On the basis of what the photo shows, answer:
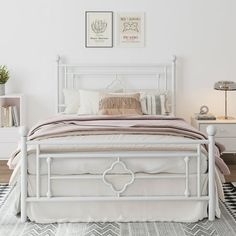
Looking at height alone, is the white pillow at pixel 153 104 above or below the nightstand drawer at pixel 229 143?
above

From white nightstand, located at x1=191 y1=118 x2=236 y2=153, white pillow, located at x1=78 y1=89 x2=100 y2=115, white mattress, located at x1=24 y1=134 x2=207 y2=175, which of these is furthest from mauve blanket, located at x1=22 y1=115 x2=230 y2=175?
white nightstand, located at x1=191 y1=118 x2=236 y2=153

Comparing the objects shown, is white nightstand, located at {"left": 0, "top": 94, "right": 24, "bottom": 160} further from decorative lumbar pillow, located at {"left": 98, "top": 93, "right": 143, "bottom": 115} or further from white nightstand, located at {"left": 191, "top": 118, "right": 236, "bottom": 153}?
white nightstand, located at {"left": 191, "top": 118, "right": 236, "bottom": 153}

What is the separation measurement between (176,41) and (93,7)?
0.99m

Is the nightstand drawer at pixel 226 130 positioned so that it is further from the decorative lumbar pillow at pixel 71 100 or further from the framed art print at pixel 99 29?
the framed art print at pixel 99 29

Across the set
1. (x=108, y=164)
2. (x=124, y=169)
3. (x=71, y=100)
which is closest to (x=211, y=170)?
(x=124, y=169)

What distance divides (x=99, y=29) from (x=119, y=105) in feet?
3.63

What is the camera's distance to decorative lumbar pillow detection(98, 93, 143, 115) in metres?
5.32

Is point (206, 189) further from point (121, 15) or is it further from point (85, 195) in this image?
point (121, 15)

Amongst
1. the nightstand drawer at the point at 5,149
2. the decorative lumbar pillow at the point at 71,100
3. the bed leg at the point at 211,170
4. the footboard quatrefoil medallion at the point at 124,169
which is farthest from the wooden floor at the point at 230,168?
the footboard quatrefoil medallion at the point at 124,169

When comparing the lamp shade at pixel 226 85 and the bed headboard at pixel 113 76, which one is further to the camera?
the bed headboard at pixel 113 76

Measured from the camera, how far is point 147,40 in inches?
238

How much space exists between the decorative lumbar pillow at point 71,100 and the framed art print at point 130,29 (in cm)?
76

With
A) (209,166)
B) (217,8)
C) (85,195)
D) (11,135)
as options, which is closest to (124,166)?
(85,195)

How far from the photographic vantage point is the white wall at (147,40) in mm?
6016
